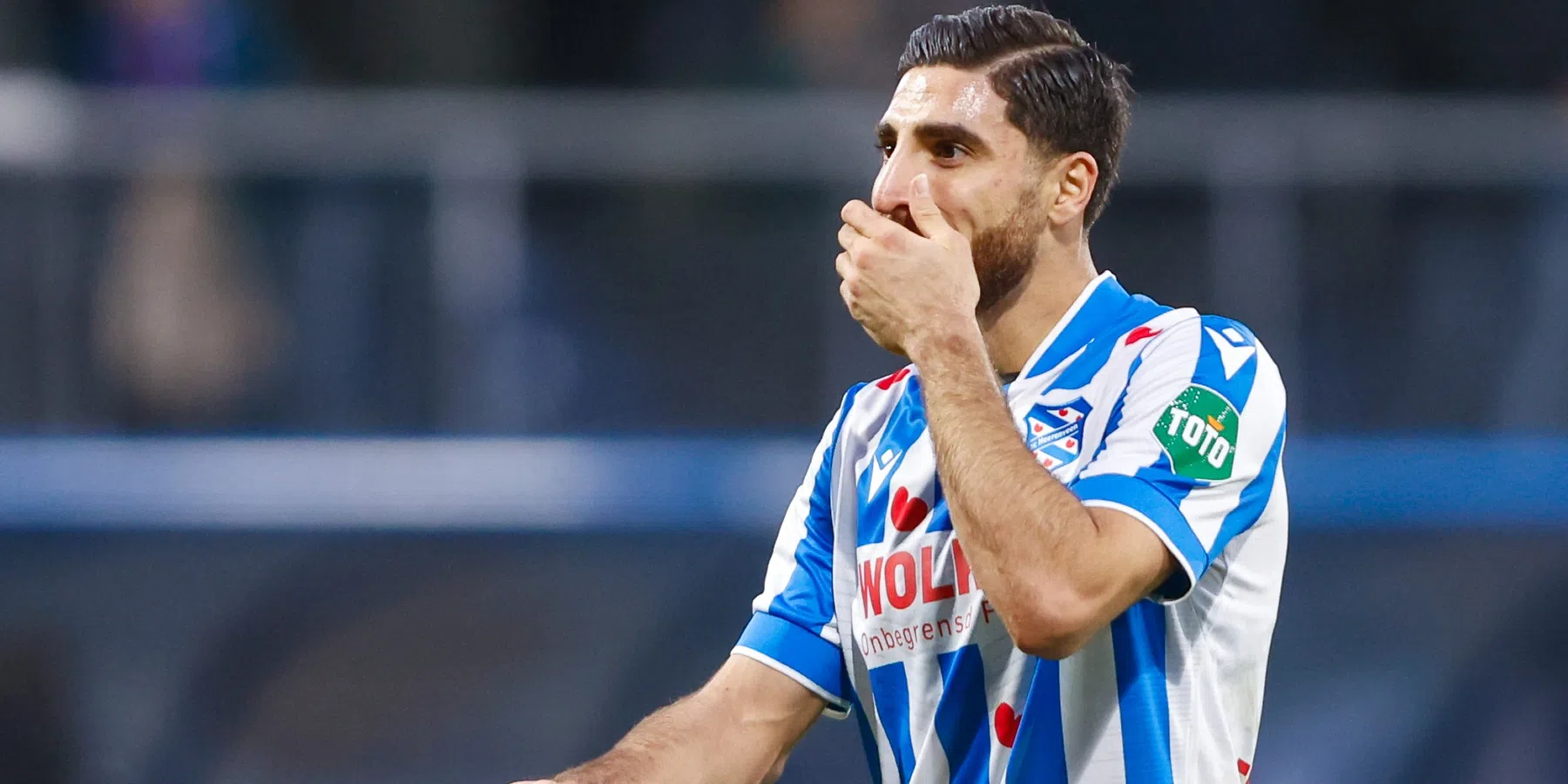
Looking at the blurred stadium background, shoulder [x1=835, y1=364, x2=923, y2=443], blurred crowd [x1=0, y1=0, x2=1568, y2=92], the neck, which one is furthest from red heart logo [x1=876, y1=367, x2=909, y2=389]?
blurred crowd [x1=0, y1=0, x2=1568, y2=92]

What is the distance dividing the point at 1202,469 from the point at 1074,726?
43cm

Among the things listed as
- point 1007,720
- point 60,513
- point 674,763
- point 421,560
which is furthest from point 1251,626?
point 60,513

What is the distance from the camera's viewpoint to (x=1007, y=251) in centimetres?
296

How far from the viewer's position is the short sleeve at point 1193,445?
2473mm

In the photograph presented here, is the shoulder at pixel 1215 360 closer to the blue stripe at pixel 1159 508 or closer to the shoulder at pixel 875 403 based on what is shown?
the blue stripe at pixel 1159 508

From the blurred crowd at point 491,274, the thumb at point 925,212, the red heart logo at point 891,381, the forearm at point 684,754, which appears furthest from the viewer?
the blurred crowd at point 491,274

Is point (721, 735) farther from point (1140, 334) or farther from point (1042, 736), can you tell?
point (1140, 334)

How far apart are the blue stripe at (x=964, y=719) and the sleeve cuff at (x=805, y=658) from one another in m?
0.31

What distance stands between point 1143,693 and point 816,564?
2.40ft

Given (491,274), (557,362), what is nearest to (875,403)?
(557,362)

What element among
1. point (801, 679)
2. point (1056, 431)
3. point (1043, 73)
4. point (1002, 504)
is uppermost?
point (1043, 73)

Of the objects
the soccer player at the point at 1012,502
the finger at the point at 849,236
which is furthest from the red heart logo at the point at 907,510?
the finger at the point at 849,236

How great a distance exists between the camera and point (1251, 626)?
267 centimetres

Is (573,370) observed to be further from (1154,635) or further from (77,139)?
(1154,635)
